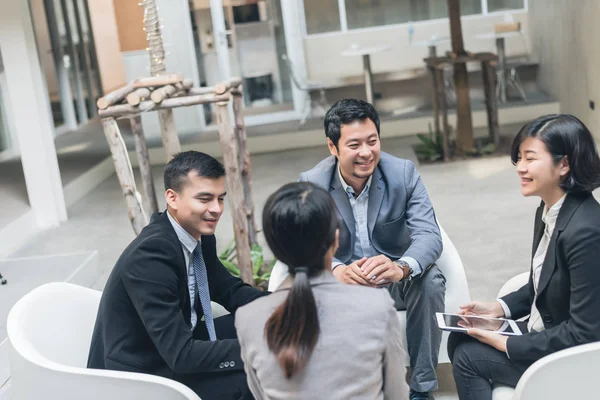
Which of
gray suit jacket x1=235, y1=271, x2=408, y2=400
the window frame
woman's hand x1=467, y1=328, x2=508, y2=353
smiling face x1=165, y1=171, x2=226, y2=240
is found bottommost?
woman's hand x1=467, y1=328, x2=508, y2=353

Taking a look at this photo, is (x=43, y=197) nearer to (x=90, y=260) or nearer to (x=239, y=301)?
(x=90, y=260)

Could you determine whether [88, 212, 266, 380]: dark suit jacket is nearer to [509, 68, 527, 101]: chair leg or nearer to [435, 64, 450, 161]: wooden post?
[435, 64, 450, 161]: wooden post

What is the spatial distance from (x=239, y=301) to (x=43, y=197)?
4.48 meters

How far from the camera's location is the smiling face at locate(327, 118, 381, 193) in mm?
2857

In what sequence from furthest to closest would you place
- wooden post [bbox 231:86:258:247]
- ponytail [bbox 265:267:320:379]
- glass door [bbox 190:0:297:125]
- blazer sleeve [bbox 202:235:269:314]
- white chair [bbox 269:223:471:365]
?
glass door [bbox 190:0:297:125] < wooden post [bbox 231:86:258:247] < white chair [bbox 269:223:471:365] < blazer sleeve [bbox 202:235:269:314] < ponytail [bbox 265:267:320:379]

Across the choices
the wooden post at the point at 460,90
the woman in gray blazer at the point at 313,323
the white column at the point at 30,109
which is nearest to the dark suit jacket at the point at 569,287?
the woman in gray blazer at the point at 313,323

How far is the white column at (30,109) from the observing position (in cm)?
631

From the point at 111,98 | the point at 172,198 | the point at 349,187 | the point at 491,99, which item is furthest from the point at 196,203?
the point at 491,99

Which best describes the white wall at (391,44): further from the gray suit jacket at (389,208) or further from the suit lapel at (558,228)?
the suit lapel at (558,228)

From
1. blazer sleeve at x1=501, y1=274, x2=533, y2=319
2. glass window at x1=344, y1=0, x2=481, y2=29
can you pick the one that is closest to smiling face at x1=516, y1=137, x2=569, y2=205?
blazer sleeve at x1=501, y1=274, x2=533, y2=319

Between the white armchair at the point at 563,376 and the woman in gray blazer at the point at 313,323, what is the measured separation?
1.39 feet

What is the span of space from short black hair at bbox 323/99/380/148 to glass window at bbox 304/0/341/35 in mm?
8092

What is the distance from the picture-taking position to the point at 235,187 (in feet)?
13.5

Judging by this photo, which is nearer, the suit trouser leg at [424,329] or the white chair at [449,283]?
the suit trouser leg at [424,329]
